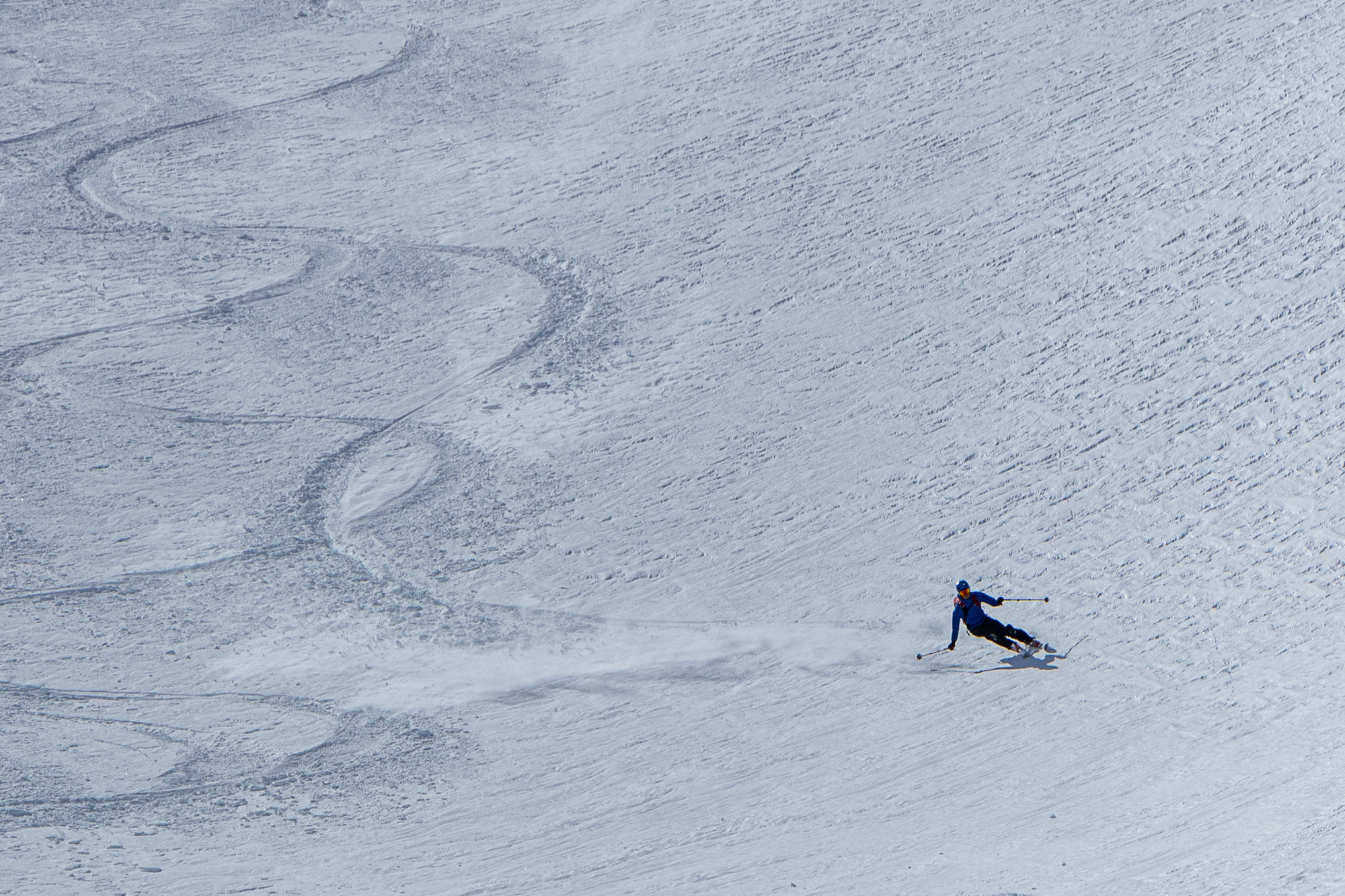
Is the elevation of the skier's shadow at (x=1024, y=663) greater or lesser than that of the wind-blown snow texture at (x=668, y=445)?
lesser

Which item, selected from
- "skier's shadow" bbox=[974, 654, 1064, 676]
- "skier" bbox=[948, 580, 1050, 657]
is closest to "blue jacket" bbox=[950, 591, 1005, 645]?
"skier" bbox=[948, 580, 1050, 657]

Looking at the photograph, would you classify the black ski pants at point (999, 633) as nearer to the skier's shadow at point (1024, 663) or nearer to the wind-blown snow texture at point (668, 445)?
the skier's shadow at point (1024, 663)

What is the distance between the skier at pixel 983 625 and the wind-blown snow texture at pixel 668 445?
0.25 m

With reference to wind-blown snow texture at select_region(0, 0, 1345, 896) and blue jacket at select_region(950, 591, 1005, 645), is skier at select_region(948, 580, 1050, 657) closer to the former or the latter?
blue jacket at select_region(950, 591, 1005, 645)

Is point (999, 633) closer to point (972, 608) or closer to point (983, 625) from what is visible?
point (983, 625)

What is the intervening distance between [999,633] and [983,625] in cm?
22

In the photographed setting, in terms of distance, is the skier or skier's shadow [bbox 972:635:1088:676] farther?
skier's shadow [bbox 972:635:1088:676]

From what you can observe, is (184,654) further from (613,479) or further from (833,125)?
(833,125)

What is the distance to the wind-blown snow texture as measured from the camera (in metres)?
10.8

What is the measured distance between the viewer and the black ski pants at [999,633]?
11438 millimetres

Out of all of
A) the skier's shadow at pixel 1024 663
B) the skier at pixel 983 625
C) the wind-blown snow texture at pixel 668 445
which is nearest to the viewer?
the wind-blown snow texture at pixel 668 445

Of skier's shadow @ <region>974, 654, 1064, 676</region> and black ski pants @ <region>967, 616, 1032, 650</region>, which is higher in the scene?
black ski pants @ <region>967, 616, 1032, 650</region>

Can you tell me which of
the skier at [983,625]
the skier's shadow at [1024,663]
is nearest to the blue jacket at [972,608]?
the skier at [983,625]

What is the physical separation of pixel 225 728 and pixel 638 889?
3652mm
